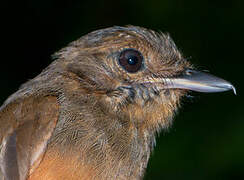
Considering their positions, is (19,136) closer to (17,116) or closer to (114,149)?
(17,116)

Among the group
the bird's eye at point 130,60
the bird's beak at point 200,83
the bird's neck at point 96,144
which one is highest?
the bird's eye at point 130,60

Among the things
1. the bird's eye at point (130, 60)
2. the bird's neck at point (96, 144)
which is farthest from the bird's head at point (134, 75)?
the bird's neck at point (96, 144)

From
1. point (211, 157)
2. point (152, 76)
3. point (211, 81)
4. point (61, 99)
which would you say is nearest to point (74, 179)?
point (61, 99)

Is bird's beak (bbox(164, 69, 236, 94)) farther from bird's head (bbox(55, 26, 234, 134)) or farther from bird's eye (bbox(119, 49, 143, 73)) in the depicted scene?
bird's eye (bbox(119, 49, 143, 73))

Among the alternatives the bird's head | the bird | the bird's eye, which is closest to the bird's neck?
the bird

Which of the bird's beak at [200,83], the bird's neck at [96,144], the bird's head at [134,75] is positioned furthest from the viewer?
the bird's beak at [200,83]

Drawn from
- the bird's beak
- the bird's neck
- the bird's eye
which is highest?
the bird's eye

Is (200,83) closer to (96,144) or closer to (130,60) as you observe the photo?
(130,60)

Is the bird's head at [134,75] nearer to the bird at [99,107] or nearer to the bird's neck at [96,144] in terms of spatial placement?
the bird at [99,107]
